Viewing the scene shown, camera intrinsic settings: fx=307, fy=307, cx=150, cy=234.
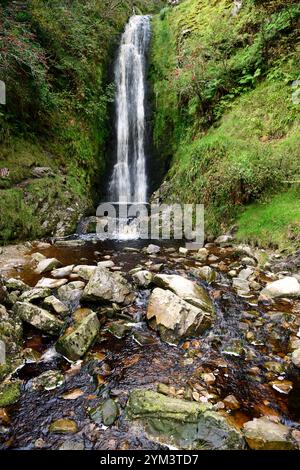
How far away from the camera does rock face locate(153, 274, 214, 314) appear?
14.6 feet

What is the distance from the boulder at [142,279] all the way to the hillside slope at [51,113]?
→ 4.08 meters

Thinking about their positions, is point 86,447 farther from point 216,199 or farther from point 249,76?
point 249,76

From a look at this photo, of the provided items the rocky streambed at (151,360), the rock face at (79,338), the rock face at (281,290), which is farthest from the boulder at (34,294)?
the rock face at (281,290)

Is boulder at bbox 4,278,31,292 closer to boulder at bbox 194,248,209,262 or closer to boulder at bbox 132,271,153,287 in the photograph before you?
boulder at bbox 132,271,153,287

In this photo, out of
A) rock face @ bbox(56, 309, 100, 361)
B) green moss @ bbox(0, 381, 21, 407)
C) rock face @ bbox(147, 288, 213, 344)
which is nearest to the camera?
green moss @ bbox(0, 381, 21, 407)

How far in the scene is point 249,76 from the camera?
1001 cm

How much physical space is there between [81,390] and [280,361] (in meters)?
2.23

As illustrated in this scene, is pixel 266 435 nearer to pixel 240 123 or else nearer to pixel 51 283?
pixel 51 283

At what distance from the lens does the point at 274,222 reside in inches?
275

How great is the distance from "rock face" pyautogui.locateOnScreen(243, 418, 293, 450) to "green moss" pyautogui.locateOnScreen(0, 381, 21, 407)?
2.14m

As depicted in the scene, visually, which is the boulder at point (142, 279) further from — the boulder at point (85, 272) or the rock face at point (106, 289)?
the boulder at point (85, 272)

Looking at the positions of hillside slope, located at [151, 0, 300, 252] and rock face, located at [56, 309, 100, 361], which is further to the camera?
hillside slope, located at [151, 0, 300, 252]

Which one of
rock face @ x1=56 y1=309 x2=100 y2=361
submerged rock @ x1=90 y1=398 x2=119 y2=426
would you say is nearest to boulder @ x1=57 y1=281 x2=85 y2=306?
rock face @ x1=56 y1=309 x2=100 y2=361

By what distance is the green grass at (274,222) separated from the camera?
6457 mm
